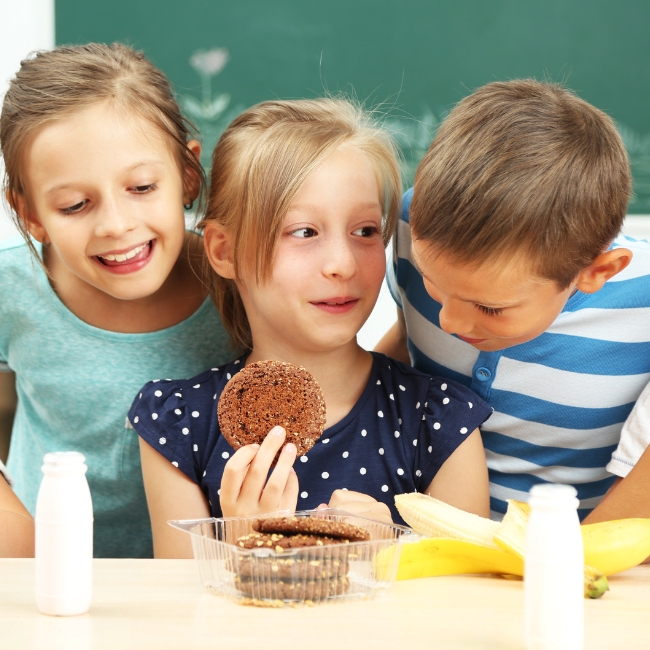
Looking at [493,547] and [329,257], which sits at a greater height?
[329,257]

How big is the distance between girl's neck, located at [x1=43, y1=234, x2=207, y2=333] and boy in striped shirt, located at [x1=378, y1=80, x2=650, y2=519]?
0.47 meters

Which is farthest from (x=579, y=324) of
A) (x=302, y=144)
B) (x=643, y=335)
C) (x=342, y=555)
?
(x=342, y=555)

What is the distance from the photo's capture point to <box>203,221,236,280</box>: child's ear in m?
1.49

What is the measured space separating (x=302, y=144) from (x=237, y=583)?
83cm

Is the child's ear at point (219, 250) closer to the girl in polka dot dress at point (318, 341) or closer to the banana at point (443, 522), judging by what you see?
the girl in polka dot dress at point (318, 341)

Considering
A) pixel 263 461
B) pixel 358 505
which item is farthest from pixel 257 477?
pixel 358 505

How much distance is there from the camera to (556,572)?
685 mm

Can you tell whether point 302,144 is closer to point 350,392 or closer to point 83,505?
point 350,392

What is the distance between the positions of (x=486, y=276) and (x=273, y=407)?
→ 1.18 feet

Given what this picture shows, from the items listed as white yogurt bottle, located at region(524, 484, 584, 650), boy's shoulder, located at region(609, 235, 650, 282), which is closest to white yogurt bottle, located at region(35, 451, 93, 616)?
white yogurt bottle, located at region(524, 484, 584, 650)

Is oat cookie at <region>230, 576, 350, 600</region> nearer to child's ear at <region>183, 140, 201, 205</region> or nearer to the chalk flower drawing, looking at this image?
child's ear at <region>183, 140, 201, 205</region>

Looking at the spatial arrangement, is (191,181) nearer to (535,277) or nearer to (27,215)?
(27,215)

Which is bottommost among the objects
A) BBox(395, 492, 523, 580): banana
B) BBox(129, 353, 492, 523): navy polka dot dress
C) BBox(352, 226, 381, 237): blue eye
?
BBox(129, 353, 492, 523): navy polka dot dress

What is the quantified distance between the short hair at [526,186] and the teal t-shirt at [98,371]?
63cm
